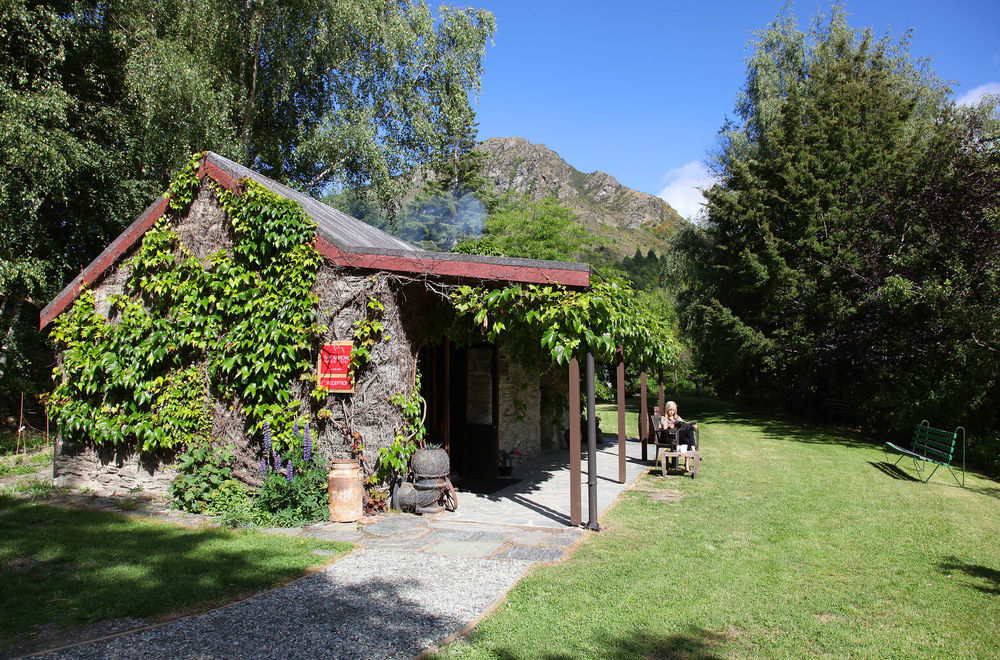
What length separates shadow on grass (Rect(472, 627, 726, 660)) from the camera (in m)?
3.73

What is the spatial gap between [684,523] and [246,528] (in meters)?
4.72

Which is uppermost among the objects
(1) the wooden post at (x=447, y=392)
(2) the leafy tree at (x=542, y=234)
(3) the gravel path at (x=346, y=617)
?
(2) the leafy tree at (x=542, y=234)

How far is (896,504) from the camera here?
8.16 meters

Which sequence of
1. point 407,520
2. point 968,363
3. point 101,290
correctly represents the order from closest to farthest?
point 407,520 < point 101,290 < point 968,363

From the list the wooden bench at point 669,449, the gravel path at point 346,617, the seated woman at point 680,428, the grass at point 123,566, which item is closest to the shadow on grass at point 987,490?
the wooden bench at point 669,449

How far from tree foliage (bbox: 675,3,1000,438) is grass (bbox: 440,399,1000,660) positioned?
5.55 meters

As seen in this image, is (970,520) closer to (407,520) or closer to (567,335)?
(567,335)

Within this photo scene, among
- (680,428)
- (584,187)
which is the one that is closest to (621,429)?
(680,428)

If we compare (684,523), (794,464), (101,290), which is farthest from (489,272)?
(794,464)

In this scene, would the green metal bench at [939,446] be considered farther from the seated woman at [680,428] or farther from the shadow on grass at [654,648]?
the shadow on grass at [654,648]

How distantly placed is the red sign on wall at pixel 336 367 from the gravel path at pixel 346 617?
2.13 meters

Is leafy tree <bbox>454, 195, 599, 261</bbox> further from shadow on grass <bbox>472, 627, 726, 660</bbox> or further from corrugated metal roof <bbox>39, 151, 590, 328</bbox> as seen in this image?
shadow on grass <bbox>472, 627, 726, 660</bbox>

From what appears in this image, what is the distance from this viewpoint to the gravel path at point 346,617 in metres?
3.85

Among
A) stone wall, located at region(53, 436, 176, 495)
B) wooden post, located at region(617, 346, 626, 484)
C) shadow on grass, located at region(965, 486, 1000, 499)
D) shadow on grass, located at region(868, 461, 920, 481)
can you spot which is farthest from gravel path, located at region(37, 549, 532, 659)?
shadow on grass, located at region(868, 461, 920, 481)
